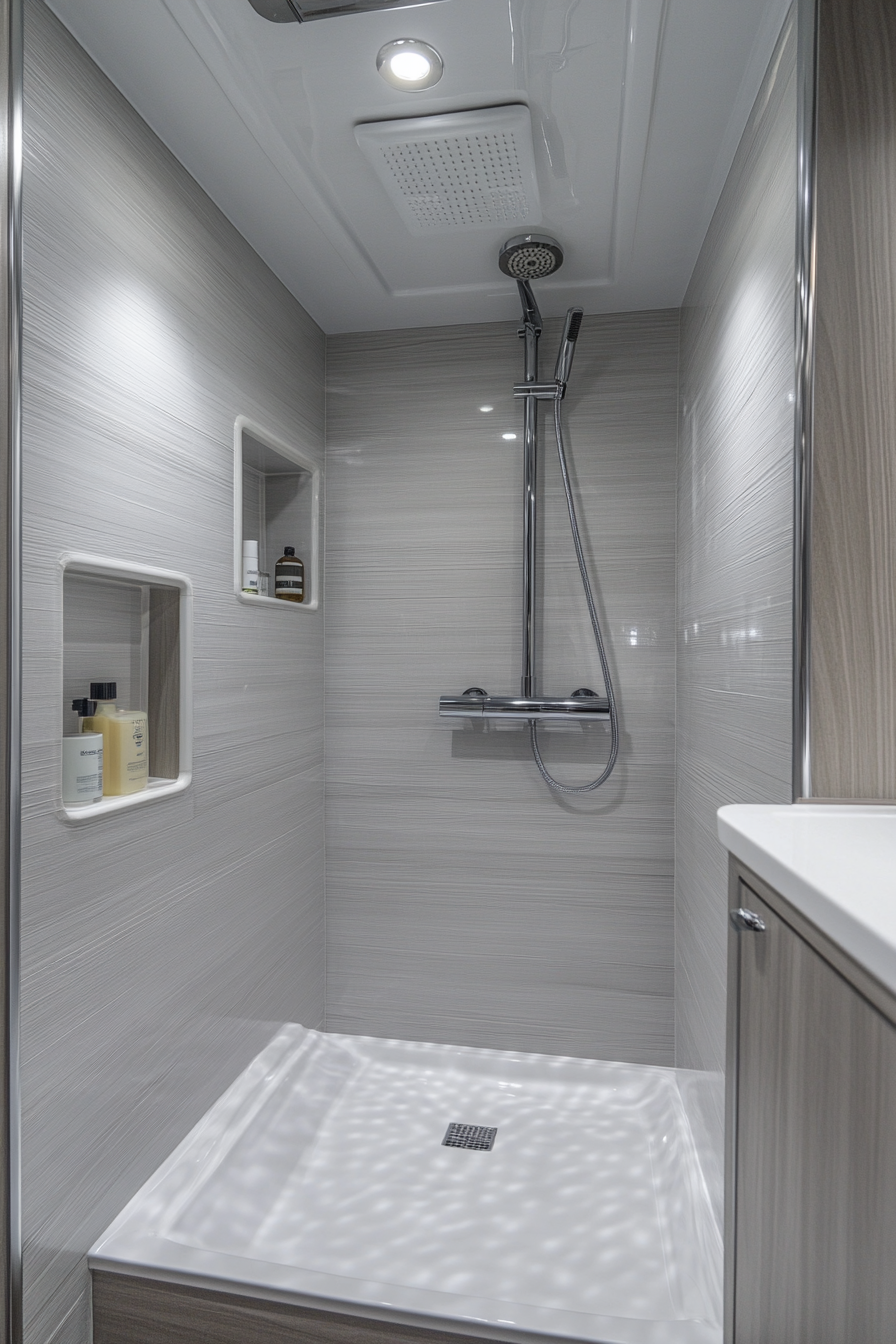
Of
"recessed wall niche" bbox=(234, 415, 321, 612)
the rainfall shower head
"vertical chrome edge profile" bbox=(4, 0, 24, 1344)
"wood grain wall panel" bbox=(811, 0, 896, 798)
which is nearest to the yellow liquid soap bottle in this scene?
"vertical chrome edge profile" bbox=(4, 0, 24, 1344)

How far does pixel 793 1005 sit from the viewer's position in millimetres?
589

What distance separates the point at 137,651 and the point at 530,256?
3.95ft

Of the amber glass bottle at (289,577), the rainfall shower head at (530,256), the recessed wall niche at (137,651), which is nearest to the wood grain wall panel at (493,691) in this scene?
the amber glass bottle at (289,577)

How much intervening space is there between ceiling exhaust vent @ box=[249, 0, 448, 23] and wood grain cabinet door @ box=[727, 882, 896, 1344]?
1.23m

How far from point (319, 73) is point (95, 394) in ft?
2.03

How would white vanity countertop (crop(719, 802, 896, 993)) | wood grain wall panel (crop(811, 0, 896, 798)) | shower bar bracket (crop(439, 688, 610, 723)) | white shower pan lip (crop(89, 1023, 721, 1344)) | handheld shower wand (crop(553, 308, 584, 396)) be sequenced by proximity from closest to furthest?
1. white vanity countertop (crop(719, 802, 896, 993))
2. wood grain wall panel (crop(811, 0, 896, 798))
3. white shower pan lip (crop(89, 1023, 721, 1344))
4. handheld shower wand (crop(553, 308, 584, 396))
5. shower bar bracket (crop(439, 688, 610, 723))

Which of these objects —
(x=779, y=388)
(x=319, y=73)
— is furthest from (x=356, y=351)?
(x=779, y=388)

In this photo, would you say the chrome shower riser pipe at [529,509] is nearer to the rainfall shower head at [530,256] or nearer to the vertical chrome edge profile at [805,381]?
the rainfall shower head at [530,256]

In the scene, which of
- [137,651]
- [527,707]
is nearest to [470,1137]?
[527,707]

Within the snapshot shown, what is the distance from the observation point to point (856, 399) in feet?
3.05

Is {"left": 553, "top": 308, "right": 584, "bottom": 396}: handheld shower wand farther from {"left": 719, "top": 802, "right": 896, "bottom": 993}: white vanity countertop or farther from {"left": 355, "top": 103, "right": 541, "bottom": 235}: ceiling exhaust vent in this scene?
{"left": 719, "top": 802, "right": 896, "bottom": 993}: white vanity countertop

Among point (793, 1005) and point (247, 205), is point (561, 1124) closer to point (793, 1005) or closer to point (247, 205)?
point (793, 1005)

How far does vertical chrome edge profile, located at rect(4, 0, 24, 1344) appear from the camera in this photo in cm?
100

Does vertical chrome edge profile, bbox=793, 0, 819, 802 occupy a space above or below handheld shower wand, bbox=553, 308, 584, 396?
below
